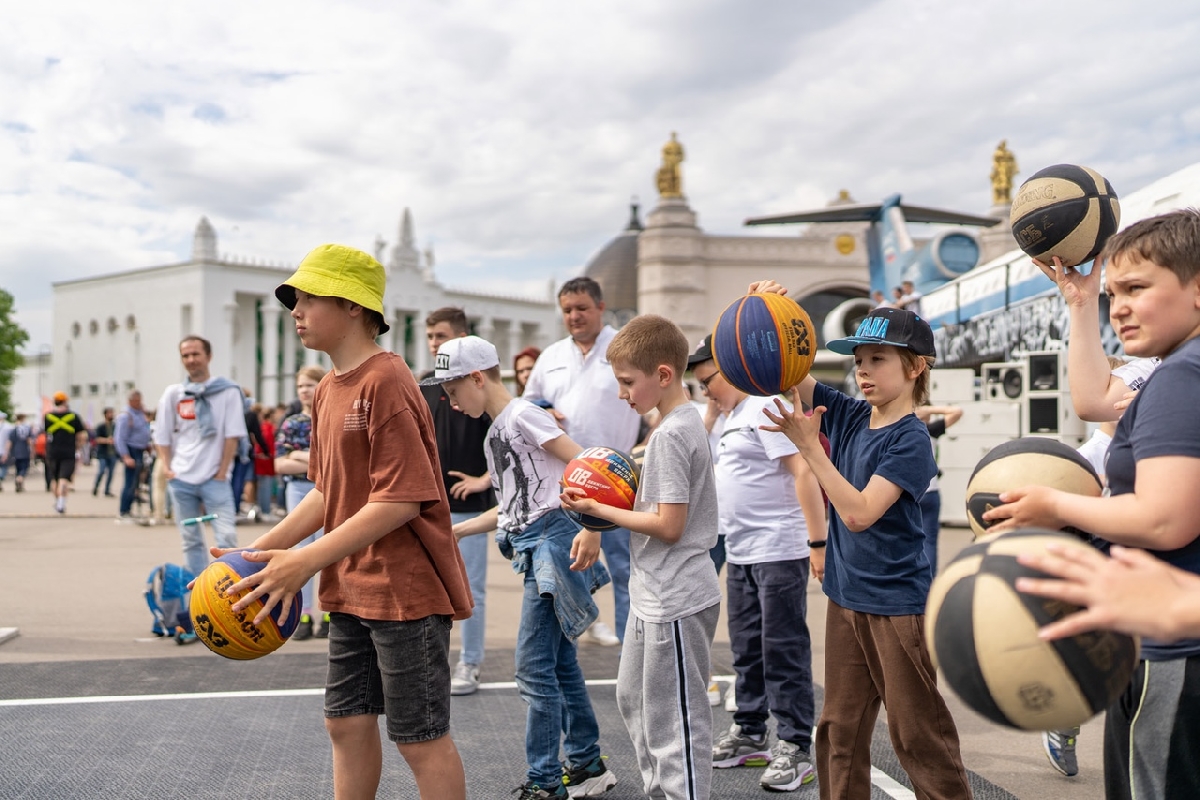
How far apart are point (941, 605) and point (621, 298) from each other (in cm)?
7851

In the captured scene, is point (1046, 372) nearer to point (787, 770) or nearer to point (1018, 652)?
point (787, 770)

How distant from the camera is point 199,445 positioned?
7.53m

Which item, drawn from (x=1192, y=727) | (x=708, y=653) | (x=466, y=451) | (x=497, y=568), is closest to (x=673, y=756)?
(x=708, y=653)

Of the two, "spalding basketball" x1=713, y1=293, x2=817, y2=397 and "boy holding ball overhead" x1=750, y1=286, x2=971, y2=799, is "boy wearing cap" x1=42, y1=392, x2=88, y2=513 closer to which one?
"spalding basketball" x1=713, y1=293, x2=817, y2=397

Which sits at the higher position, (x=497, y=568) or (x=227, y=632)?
(x=227, y=632)

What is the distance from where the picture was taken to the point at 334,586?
314cm

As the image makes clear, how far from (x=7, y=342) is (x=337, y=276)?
7459cm

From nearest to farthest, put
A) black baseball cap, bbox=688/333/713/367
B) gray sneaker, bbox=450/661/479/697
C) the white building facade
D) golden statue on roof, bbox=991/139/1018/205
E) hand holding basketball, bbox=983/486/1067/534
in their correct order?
1. hand holding basketball, bbox=983/486/1067/534
2. black baseball cap, bbox=688/333/713/367
3. gray sneaker, bbox=450/661/479/697
4. golden statue on roof, bbox=991/139/1018/205
5. the white building facade

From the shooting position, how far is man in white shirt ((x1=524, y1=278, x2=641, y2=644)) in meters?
6.04

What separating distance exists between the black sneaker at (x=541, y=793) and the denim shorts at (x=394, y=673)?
1.10m

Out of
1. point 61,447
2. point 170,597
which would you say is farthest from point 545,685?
point 61,447

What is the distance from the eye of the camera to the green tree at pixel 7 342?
66250 mm

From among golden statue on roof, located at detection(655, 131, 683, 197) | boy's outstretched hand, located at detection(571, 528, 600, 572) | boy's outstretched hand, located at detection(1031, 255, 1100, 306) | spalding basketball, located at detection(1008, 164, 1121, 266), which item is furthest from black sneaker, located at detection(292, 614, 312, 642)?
golden statue on roof, located at detection(655, 131, 683, 197)

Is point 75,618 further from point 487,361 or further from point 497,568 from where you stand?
point 487,361
